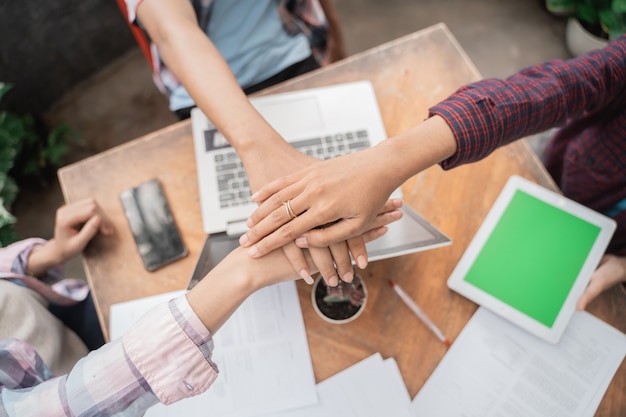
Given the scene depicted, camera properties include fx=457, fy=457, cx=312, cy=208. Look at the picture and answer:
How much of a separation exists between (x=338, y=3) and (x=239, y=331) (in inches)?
72.9

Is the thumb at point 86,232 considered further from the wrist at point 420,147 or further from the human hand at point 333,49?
the human hand at point 333,49

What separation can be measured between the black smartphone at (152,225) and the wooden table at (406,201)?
2 centimetres

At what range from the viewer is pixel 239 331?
A: 86 cm

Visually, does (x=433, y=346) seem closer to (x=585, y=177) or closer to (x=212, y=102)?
(x=585, y=177)

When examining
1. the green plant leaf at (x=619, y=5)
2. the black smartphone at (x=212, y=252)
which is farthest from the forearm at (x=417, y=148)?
the green plant leaf at (x=619, y=5)

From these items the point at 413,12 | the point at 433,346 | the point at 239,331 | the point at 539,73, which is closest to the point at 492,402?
the point at 433,346

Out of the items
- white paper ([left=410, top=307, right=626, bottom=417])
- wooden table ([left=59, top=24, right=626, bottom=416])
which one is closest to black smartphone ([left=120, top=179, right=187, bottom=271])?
wooden table ([left=59, top=24, right=626, bottom=416])

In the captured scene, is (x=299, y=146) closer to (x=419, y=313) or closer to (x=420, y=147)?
(x=420, y=147)

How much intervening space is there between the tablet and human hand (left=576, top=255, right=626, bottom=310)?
0.04 feet

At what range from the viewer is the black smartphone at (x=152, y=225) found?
92 centimetres

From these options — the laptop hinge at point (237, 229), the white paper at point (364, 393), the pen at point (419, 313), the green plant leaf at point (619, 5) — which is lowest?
the white paper at point (364, 393)

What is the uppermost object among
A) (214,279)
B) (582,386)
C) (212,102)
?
(212,102)

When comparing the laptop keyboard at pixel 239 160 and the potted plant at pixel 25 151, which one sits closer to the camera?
the laptop keyboard at pixel 239 160

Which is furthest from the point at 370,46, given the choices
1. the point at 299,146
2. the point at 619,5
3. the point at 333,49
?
the point at 299,146
